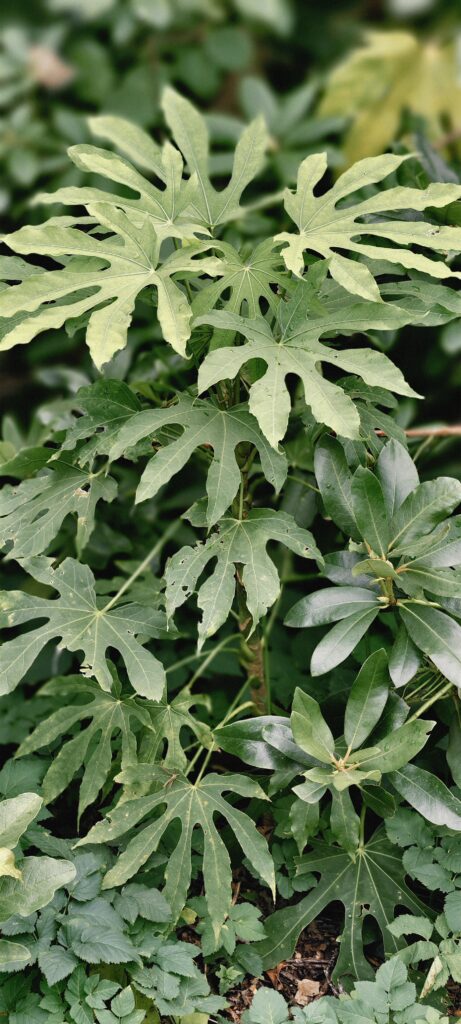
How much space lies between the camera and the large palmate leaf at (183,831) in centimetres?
158

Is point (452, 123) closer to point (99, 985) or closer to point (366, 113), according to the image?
point (366, 113)

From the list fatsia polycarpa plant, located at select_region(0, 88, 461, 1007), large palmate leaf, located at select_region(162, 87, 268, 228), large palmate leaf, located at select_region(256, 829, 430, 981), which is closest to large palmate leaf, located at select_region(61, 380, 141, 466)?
fatsia polycarpa plant, located at select_region(0, 88, 461, 1007)

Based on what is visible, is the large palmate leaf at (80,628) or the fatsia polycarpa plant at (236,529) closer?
the fatsia polycarpa plant at (236,529)

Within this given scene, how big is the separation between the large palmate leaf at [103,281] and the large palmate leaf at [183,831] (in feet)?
2.40

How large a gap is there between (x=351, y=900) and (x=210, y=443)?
32.8 inches

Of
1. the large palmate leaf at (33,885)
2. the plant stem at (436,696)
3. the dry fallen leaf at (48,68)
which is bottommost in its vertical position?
the plant stem at (436,696)

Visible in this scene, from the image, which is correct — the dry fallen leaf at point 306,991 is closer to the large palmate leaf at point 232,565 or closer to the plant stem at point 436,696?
the plant stem at point 436,696

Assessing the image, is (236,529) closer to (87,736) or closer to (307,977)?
(87,736)

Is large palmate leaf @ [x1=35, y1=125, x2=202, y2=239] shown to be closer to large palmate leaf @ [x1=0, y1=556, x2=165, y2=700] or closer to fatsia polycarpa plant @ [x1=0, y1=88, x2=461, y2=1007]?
fatsia polycarpa plant @ [x1=0, y1=88, x2=461, y2=1007]

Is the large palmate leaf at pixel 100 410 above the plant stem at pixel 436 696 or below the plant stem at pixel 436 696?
above

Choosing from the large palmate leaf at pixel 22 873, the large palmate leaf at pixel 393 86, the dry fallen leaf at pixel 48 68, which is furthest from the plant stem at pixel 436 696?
→ the dry fallen leaf at pixel 48 68

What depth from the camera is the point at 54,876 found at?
4.95 ft

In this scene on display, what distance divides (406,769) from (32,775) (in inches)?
26.9

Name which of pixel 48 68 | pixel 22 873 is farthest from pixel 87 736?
pixel 48 68
